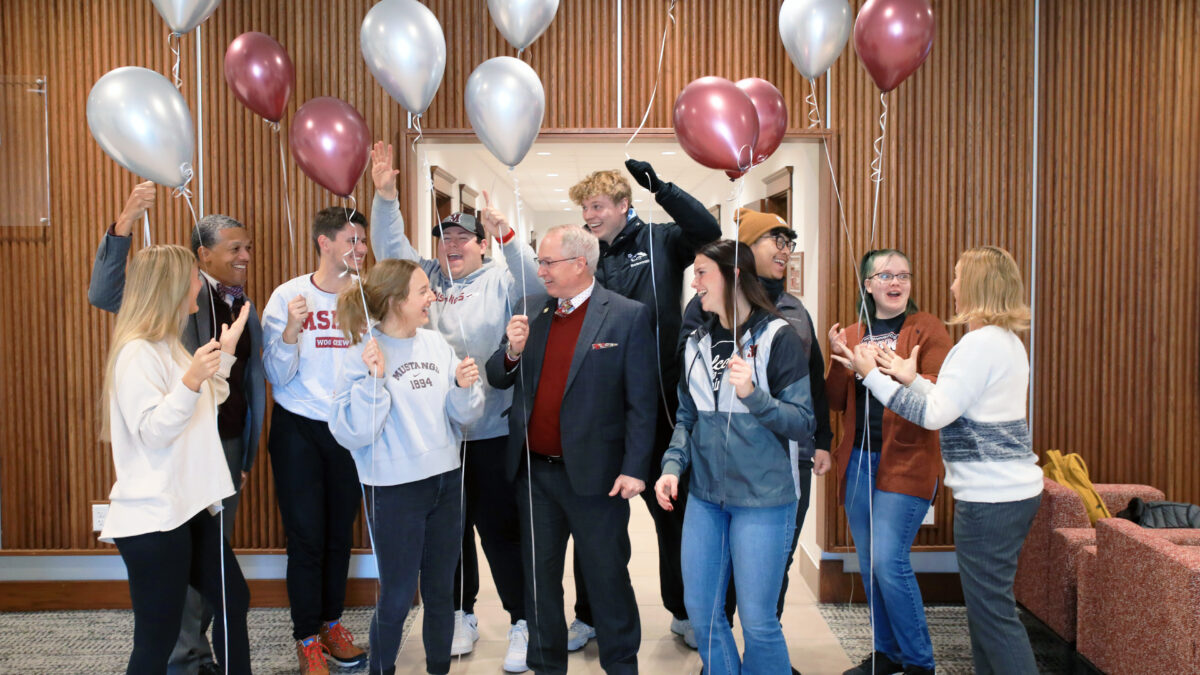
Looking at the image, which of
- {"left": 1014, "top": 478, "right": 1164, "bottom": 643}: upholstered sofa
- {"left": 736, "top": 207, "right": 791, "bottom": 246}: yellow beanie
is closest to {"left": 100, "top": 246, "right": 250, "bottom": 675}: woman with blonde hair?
{"left": 736, "top": 207, "right": 791, "bottom": 246}: yellow beanie

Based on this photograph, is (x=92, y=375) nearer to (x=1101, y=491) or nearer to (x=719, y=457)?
(x=719, y=457)

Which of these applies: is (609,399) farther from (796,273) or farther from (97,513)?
(97,513)

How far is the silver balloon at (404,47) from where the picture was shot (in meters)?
2.88

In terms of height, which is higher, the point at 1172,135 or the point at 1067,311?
the point at 1172,135

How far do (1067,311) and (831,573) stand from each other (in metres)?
1.66

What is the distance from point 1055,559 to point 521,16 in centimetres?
277

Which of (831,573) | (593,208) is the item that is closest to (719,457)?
(593,208)

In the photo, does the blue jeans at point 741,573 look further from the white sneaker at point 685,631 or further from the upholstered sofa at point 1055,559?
the upholstered sofa at point 1055,559

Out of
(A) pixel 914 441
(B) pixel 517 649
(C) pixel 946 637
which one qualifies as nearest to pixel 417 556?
(B) pixel 517 649

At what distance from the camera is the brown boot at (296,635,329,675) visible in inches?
130

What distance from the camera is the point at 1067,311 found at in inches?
161

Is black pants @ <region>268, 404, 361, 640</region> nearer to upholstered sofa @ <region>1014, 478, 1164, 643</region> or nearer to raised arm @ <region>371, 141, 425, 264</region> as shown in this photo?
Result: raised arm @ <region>371, 141, 425, 264</region>

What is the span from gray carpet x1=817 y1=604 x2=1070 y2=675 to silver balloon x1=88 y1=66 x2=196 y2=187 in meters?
3.10

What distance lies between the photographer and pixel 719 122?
9.05 feet
